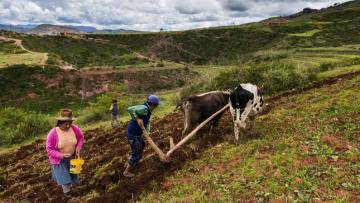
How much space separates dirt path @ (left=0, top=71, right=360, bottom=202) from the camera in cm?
898

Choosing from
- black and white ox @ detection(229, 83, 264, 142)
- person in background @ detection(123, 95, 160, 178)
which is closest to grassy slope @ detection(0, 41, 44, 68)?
black and white ox @ detection(229, 83, 264, 142)

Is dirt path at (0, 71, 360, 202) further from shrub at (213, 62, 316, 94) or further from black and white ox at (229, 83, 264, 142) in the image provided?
shrub at (213, 62, 316, 94)

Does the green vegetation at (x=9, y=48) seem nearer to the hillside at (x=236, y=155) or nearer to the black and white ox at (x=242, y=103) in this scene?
the hillside at (x=236, y=155)

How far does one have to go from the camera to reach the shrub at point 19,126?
23125mm

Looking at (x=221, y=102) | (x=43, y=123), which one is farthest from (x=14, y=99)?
(x=221, y=102)

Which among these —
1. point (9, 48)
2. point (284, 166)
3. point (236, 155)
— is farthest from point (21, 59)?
point (284, 166)

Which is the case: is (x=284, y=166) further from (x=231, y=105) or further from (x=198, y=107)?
(x=198, y=107)

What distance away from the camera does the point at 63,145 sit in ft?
24.5

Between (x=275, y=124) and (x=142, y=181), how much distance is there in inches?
185

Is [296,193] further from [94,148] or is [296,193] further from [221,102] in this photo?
[94,148]

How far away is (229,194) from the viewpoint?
7.30 m

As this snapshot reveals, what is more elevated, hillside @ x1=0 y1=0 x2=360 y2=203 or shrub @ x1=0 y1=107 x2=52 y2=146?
hillside @ x1=0 y1=0 x2=360 y2=203

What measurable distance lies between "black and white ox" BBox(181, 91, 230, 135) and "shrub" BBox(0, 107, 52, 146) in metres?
15.4

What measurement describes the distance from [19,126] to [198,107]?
16893mm
